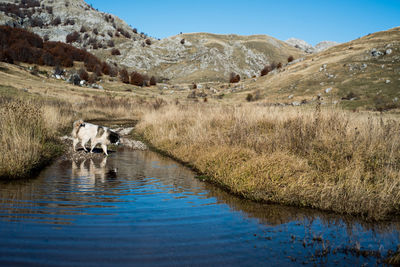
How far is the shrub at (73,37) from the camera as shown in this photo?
95.4 meters

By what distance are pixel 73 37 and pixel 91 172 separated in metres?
102

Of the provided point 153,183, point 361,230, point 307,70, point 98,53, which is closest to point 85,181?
point 153,183

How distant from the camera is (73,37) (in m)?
96.2

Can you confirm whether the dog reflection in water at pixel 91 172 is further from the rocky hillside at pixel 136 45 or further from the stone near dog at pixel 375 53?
the rocky hillside at pixel 136 45

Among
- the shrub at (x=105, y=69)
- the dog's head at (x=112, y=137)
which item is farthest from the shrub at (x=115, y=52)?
the dog's head at (x=112, y=137)

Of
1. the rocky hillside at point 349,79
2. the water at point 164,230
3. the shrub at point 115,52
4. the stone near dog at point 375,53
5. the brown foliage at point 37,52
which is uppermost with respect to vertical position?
the shrub at point 115,52

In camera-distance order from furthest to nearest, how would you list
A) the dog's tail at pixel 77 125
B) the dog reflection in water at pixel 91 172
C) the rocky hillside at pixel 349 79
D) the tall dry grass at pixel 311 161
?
1. the rocky hillside at pixel 349 79
2. the dog's tail at pixel 77 125
3. the dog reflection in water at pixel 91 172
4. the tall dry grass at pixel 311 161

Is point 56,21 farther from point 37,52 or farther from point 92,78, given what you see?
point 92,78

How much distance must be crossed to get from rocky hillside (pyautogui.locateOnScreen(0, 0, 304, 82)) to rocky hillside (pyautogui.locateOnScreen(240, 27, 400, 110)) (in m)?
41.4

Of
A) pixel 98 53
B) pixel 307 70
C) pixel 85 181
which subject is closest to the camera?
pixel 85 181

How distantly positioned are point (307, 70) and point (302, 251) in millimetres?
51334

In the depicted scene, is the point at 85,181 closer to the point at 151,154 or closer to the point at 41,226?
the point at 41,226

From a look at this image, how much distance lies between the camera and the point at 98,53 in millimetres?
93688

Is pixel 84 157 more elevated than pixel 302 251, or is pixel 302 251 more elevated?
pixel 84 157
